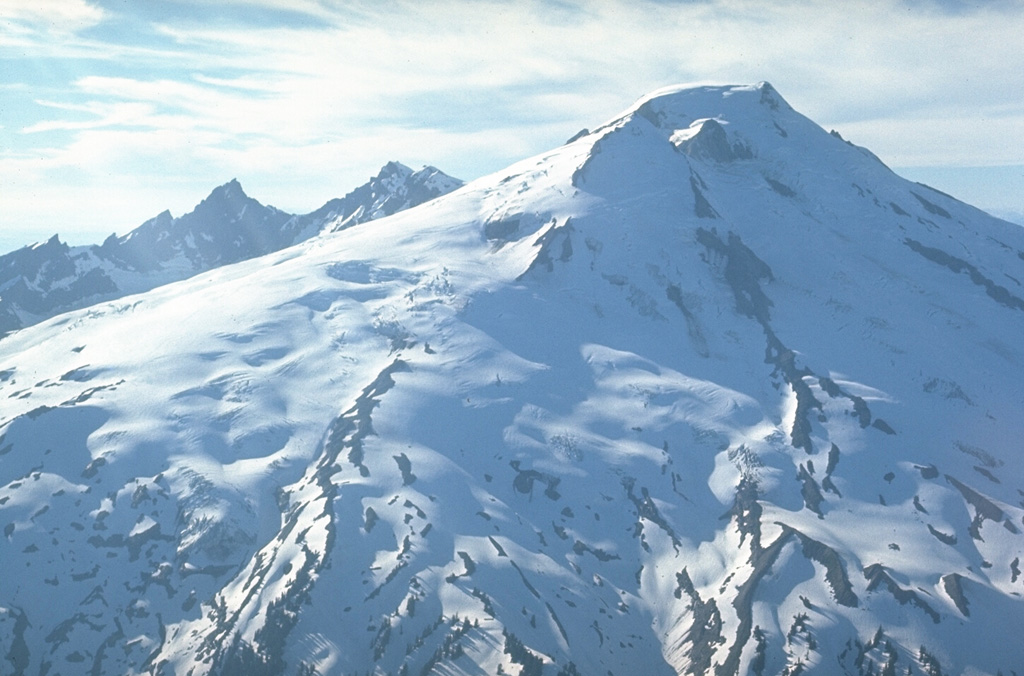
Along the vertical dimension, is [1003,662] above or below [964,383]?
below

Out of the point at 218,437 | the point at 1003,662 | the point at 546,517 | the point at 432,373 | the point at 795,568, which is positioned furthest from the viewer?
the point at 432,373

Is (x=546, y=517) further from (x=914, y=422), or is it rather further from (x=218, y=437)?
(x=914, y=422)

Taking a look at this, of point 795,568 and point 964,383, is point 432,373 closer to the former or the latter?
point 795,568

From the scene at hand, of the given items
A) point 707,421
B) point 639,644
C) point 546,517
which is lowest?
point 639,644

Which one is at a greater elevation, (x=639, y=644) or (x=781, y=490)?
(x=781, y=490)

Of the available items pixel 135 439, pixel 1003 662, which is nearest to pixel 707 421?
pixel 1003 662

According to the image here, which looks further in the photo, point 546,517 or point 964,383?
point 964,383

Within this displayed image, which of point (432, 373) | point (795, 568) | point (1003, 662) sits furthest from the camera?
point (432, 373)

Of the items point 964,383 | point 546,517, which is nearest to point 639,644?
point 546,517

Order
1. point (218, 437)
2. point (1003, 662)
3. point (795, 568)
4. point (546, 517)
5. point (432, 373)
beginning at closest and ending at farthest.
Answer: point (1003, 662) → point (795, 568) → point (546, 517) → point (218, 437) → point (432, 373)
